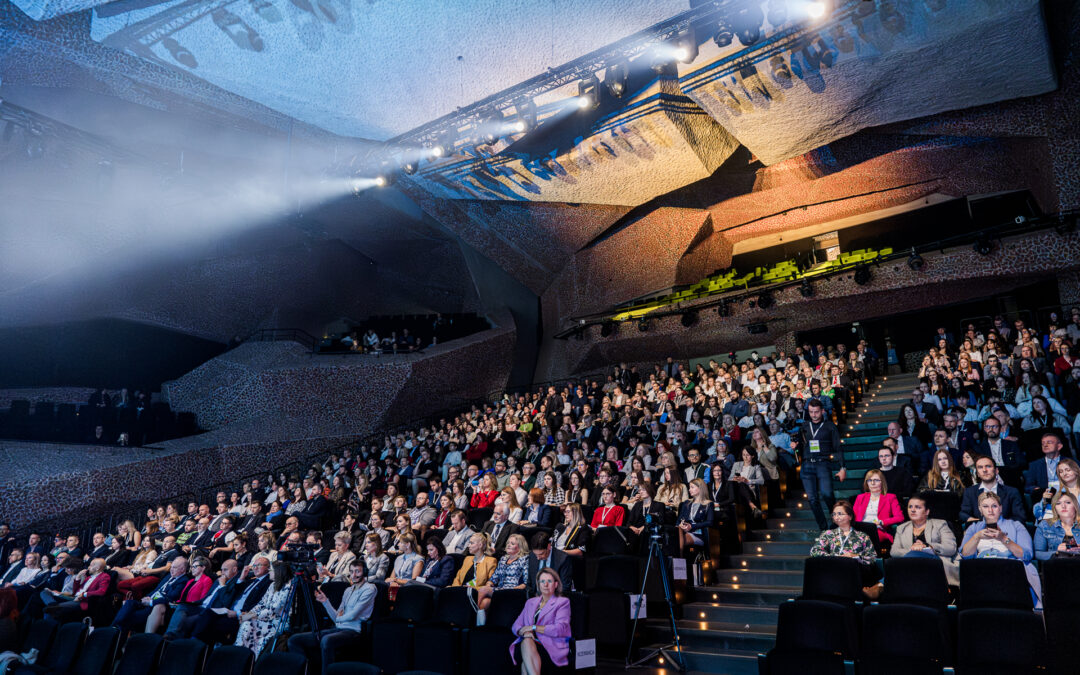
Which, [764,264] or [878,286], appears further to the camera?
[764,264]

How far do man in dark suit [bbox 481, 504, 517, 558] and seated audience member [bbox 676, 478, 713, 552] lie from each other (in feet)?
5.14

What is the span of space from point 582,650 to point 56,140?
A: 39.3ft

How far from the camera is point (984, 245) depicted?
432 inches

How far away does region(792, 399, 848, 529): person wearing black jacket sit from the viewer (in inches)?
235

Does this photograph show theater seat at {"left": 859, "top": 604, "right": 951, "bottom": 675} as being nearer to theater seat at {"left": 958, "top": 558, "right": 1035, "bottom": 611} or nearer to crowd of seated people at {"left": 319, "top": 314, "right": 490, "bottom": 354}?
theater seat at {"left": 958, "top": 558, "right": 1035, "bottom": 611}

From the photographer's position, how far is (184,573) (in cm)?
623

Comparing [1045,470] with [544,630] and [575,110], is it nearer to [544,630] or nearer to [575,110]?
[544,630]

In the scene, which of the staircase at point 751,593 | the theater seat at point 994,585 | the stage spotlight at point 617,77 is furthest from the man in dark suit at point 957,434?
the stage spotlight at point 617,77

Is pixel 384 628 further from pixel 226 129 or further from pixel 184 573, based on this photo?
pixel 226 129

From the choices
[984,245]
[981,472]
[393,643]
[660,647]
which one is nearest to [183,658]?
[393,643]

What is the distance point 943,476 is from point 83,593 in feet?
26.5

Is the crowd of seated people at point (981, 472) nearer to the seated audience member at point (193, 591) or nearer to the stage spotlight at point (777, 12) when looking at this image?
the stage spotlight at point (777, 12)

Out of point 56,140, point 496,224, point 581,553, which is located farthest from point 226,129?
point 581,553

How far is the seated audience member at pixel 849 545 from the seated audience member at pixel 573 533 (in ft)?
6.25
